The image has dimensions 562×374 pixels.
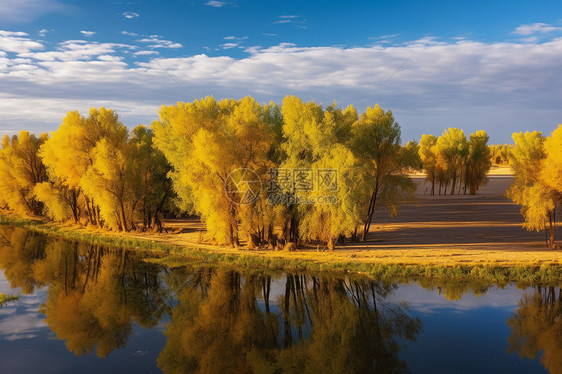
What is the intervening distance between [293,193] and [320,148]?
13.7 feet

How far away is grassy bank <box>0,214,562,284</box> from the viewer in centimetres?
2700

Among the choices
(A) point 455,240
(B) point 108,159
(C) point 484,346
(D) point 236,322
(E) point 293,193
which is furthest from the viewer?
(B) point 108,159

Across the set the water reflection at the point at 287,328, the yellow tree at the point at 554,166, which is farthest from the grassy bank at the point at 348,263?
the yellow tree at the point at 554,166

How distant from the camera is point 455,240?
127 feet

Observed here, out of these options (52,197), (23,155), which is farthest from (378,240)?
(23,155)

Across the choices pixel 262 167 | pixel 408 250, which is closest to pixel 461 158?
pixel 408 250

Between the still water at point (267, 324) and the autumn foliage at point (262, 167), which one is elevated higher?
the autumn foliage at point (262, 167)

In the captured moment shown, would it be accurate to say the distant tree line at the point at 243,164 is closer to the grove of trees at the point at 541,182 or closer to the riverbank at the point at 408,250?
the riverbank at the point at 408,250

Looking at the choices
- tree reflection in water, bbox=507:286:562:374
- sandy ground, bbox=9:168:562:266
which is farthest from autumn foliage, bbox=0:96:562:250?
tree reflection in water, bbox=507:286:562:374

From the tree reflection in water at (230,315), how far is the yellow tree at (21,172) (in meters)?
33.5

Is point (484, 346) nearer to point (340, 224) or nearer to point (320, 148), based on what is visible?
point (340, 224)

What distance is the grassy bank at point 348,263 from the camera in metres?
27.0

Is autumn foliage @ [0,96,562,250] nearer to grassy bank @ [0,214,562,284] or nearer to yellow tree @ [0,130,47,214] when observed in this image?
grassy bank @ [0,214,562,284]

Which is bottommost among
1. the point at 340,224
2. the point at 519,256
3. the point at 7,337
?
the point at 7,337
